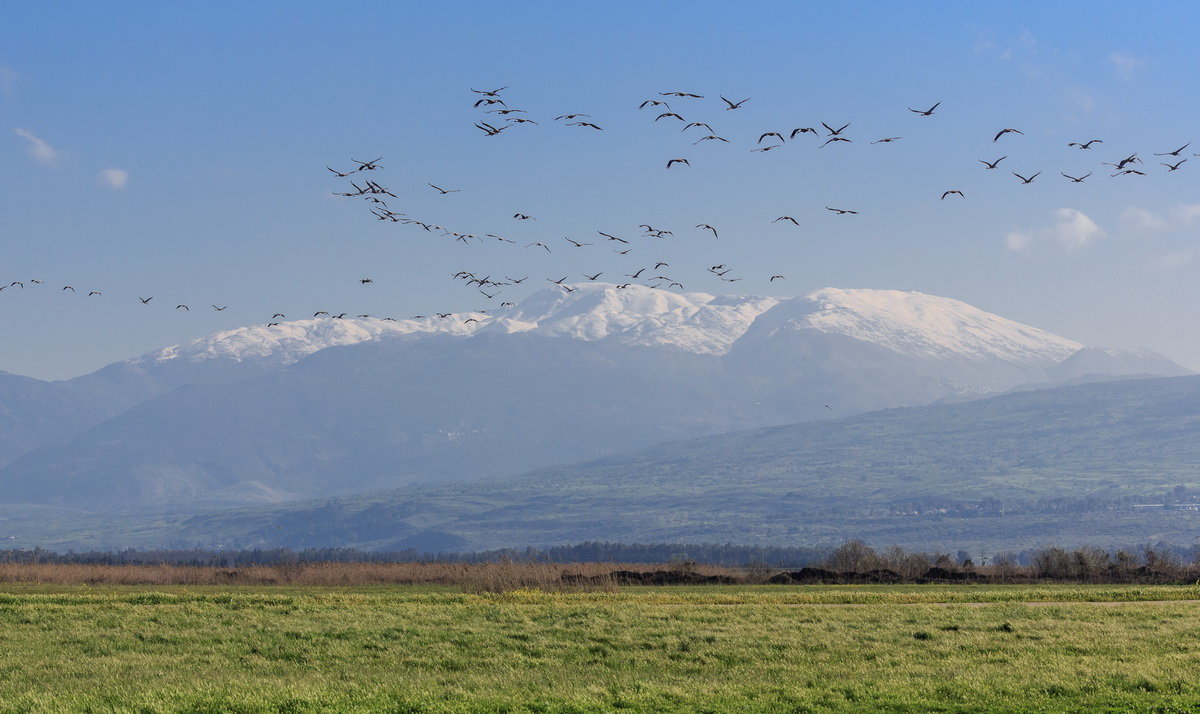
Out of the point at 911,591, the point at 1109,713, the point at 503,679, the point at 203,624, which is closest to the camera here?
the point at 1109,713

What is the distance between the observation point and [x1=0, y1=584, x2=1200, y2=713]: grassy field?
31.4 metres

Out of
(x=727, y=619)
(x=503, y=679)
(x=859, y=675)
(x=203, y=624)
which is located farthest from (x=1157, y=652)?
(x=203, y=624)

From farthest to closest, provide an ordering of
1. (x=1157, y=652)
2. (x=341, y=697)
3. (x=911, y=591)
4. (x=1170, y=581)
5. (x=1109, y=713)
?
(x=1170, y=581), (x=911, y=591), (x=1157, y=652), (x=341, y=697), (x=1109, y=713)

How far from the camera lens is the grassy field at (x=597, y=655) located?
31.4 meters

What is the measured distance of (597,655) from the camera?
4116 cm

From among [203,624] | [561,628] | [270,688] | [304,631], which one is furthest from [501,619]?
[270,688]

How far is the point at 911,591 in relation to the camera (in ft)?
241

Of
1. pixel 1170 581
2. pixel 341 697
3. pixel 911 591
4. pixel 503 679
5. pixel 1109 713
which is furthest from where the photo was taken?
pixel 1170 581

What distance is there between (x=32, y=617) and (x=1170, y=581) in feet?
234

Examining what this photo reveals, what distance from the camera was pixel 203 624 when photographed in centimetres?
5053

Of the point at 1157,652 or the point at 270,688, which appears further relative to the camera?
the point at 1157,652

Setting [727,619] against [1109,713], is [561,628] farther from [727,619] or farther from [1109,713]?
[1109,713]

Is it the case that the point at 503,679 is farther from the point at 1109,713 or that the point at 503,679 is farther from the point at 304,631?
the point at 1109,713

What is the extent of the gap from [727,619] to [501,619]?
31.4 feet
